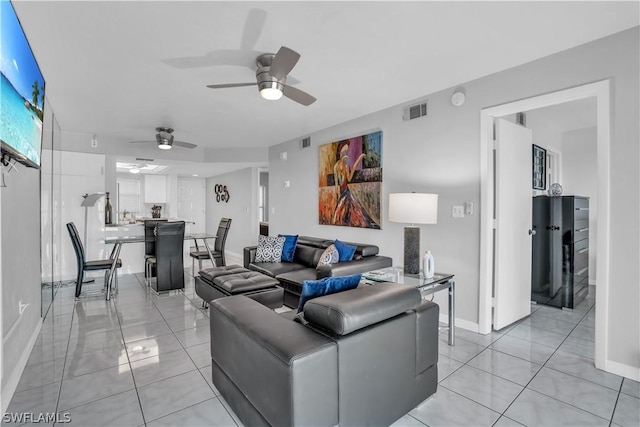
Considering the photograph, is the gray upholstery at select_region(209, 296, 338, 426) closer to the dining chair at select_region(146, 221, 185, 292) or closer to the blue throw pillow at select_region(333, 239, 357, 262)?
the blue throw pillow at select_region(333, 239, 357, 262)

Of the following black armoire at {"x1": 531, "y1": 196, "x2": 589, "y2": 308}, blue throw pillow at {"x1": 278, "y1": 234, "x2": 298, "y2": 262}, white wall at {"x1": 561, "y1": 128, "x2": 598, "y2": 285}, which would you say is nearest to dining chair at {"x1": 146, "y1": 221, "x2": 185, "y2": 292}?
blue throw pillow at {"x1": 278, "y1": 234, "x2": 298, "y2": 262}

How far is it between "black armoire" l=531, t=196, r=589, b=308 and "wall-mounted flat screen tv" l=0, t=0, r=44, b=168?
5.02 m

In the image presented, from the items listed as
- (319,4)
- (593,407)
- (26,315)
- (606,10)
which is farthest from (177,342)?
(606,10)

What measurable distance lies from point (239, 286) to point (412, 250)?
5.82ft

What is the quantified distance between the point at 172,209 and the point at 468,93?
322 inches

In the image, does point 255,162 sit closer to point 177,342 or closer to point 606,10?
point 177,342

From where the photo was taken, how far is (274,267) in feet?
13.6

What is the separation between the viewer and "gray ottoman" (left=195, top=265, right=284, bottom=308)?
321 centimetres

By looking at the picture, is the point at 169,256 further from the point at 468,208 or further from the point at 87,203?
the point at 468,208

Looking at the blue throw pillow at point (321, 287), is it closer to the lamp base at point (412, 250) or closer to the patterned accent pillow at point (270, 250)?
the lamp base at point (412, 250)

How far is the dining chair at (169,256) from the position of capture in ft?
14.5

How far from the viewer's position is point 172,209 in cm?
894

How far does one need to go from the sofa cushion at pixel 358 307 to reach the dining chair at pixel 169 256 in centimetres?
357

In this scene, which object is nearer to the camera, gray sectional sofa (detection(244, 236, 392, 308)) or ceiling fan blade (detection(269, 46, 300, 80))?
ceiling fan blade (detection(269, 46, 300, 80))
